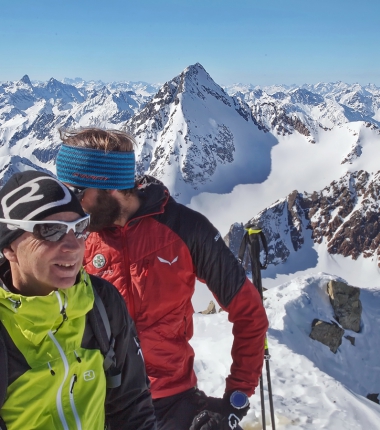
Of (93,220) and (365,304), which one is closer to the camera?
(93,220)

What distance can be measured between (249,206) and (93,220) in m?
173

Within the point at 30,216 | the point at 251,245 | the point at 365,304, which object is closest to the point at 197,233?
the point at 30,216

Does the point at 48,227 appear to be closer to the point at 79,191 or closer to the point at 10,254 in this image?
the point at 10,254

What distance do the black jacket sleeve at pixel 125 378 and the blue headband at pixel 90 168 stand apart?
4.21 feet

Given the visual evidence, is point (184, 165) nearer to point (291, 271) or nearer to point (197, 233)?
point (291, 271)

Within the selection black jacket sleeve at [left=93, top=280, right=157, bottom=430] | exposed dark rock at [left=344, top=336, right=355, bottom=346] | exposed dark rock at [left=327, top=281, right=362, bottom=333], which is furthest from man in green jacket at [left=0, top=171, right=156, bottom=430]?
exposed dark rock at [left=327, top=281, right=362, bottom=333]

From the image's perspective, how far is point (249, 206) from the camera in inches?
6885

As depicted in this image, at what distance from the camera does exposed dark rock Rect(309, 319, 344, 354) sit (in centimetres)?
1759

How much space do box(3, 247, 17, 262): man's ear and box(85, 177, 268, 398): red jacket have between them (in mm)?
1542

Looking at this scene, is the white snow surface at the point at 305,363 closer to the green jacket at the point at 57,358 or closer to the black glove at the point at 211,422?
the black glove at the point at 211,422

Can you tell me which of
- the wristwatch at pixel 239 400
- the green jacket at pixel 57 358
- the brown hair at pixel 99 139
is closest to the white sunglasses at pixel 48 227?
the green jacket at pixel 57 358

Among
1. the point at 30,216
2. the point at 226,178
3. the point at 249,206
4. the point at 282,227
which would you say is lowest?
the point at 30,216

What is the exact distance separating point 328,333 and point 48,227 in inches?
705

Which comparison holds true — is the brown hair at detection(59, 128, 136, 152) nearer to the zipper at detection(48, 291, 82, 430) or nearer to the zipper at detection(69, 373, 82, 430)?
the zipper at detection(48, 291, 82, 430)
